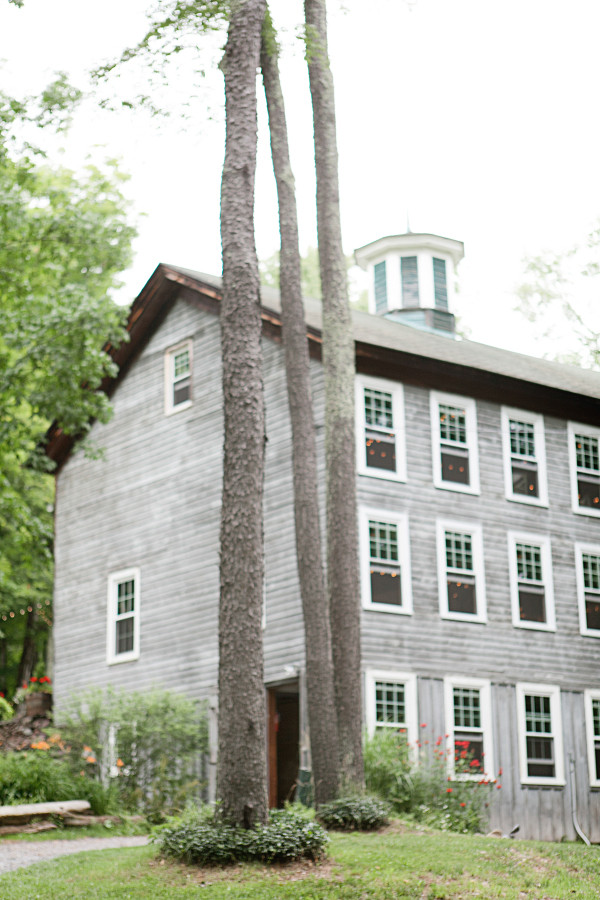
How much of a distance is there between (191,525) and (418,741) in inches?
250

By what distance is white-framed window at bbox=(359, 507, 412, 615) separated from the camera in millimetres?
18547

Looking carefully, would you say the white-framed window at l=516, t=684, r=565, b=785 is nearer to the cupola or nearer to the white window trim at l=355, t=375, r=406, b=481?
the white window trim at l=355, t=375, r=406, b=481

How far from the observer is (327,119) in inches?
623

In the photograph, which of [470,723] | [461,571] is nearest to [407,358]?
[461,571]

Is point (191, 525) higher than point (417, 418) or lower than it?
lower

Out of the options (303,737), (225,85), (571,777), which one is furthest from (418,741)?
(225,85)

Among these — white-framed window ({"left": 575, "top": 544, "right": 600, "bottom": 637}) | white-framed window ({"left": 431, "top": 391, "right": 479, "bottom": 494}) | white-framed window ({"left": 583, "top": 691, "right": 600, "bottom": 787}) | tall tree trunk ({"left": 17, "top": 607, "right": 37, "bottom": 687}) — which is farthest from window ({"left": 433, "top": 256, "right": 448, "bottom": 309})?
tall tree trunk ({"left": 17, "top": 607, "right": 37, "bottom": 687})

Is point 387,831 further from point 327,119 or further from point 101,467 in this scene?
point 101,467

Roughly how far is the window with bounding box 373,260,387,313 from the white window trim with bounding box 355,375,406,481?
23.9ft

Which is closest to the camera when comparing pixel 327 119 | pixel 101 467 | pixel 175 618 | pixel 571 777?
pixel 327 119

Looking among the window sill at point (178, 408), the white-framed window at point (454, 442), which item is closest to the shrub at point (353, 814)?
the white-framed window at point (454, 442)

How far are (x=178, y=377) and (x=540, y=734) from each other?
9838mm

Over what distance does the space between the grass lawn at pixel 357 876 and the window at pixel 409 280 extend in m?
17.4

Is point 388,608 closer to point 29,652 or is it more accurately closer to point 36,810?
point 36,810
